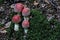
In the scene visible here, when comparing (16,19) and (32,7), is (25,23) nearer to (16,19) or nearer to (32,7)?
(16,19)

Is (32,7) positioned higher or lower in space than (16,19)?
lower

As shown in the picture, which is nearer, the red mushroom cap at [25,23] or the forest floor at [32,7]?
the red mushroom cap at [25,23]

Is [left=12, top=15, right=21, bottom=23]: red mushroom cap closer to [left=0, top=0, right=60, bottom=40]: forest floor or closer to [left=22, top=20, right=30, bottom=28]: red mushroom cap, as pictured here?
[left=22, top=20, right=30, bottom=28]: red mushroom cap

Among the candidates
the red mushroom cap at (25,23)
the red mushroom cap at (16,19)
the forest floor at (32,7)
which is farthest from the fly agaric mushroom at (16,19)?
the forest floor at (32,7)

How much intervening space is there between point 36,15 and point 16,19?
40cm

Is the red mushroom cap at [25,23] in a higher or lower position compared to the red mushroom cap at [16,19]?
lower

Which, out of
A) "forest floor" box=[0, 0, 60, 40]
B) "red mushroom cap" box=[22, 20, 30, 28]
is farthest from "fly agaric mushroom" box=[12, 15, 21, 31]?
"forest floor" box=[0, 0, 60, 40]

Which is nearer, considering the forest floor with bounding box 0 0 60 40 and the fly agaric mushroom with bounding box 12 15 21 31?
the fly agaric mushroom with bounding box 12 15 21 31

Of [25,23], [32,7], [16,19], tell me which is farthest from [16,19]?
[32,7]

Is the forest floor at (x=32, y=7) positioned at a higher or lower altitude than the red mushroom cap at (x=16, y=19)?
lower

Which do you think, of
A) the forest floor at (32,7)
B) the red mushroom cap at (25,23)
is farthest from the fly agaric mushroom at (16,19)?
the forest floor at (32,7)

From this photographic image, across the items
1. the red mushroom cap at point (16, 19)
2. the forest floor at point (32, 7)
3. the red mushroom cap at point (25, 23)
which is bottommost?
the forest floor at point (32, 7)

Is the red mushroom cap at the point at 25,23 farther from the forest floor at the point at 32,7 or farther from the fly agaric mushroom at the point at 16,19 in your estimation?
the forest floor at the point at 32,7

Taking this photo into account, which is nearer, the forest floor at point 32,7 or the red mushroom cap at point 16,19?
the red mushroom cap at point 16,19
